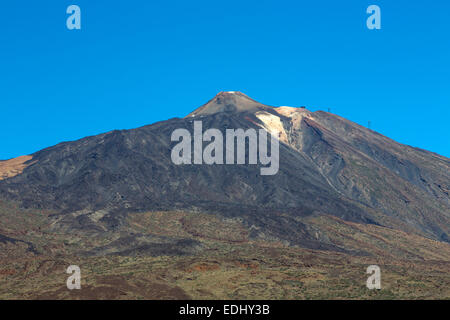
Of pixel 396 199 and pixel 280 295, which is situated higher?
pixel 396 199

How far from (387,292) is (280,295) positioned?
13.5 metres

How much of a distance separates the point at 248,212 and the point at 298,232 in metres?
12.9

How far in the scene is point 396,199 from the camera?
192875 mm

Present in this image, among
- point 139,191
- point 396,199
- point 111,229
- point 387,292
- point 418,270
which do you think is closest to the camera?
point 387,292

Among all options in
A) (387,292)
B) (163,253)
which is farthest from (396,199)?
(387,292)

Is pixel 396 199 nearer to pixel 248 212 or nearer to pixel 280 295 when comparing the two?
pixel 248 212

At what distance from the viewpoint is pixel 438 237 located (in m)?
177

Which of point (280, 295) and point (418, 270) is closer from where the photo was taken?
point (280, 295)
